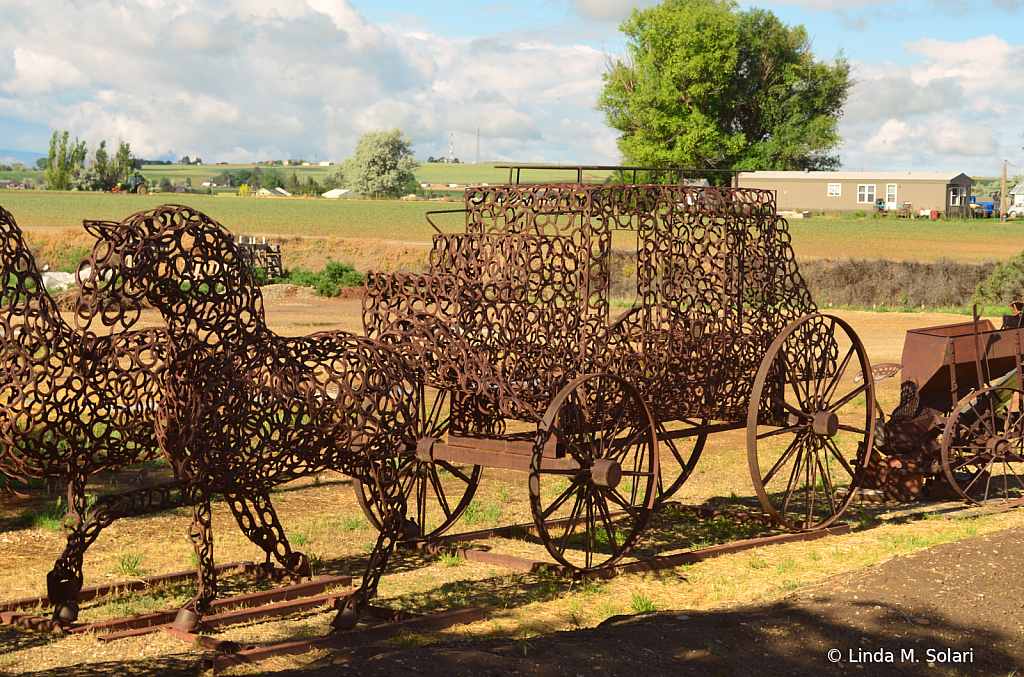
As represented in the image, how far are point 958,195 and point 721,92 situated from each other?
26.2 meters

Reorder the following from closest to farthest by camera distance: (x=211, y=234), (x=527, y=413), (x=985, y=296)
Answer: (x=211, y=234) < (x=527, y=413) < (x=985, y=296)

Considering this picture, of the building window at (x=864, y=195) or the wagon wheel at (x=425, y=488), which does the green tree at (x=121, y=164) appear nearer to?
the building window at (x=864, y=195)

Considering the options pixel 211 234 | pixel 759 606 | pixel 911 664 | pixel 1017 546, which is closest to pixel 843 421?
pixel 1017 546

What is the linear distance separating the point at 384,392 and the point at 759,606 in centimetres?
281

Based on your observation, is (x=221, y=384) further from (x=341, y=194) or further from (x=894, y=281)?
(x=341, y=194)

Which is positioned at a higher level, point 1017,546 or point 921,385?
point 921,385

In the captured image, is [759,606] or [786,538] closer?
[759,606]

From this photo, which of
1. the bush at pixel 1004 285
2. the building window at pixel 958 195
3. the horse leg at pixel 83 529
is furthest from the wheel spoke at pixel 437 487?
the building window at pixel 958 195

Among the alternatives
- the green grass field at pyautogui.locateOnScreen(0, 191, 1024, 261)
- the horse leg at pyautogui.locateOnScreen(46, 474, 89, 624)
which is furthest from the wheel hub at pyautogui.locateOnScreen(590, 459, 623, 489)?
the green grass field at pyautogui.locateOnScreen(0, 191, 1024, 261)

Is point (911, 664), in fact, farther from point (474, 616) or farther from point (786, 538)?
point (786, 538)

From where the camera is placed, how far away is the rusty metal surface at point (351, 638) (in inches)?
227

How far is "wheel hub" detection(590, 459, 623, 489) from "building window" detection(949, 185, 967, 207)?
69.1 m

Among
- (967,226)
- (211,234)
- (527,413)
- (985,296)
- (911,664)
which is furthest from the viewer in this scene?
(967,226)

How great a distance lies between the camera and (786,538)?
29.4 feet
